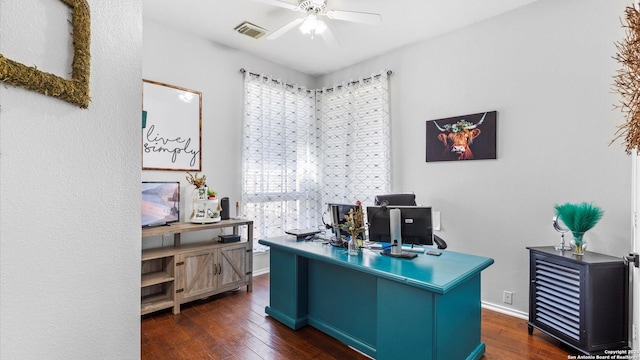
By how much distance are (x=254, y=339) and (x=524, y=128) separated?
318 cm

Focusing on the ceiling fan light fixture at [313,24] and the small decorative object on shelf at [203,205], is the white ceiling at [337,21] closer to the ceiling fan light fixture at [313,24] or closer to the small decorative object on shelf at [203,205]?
the ceiling fan light fixture at [313,24]

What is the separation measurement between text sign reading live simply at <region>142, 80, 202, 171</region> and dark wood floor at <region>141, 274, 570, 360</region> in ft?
5.23

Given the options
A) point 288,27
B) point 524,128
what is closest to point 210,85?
point 288,27

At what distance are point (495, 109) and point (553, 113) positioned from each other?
0.50 m

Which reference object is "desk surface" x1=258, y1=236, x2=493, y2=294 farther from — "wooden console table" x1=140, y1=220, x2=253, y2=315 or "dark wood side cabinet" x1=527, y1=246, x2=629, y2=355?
"wooden console table" x1=140, y1=220, x2=253, y2=315

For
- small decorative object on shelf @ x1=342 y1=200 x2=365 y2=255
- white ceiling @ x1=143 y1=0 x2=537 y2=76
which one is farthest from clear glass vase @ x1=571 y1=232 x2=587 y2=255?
white ceiling @ x1=143 y1=0 x2=537 y2=76

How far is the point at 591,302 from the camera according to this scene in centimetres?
219

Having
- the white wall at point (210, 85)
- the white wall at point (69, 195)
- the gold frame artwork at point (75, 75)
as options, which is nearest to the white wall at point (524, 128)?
the white wall at point (210, 85)

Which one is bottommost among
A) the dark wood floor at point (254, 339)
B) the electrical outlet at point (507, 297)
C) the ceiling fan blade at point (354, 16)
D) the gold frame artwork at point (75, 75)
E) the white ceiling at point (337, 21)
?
the dark wood floor at point (254, 339)

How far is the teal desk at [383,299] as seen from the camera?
1847 millimetres

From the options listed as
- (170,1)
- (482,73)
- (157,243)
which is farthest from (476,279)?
(170,1)

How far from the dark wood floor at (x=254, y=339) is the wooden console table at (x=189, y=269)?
0.17 meters

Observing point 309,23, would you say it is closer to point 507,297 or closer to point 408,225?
point 408,225

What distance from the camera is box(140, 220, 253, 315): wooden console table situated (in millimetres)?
3002
